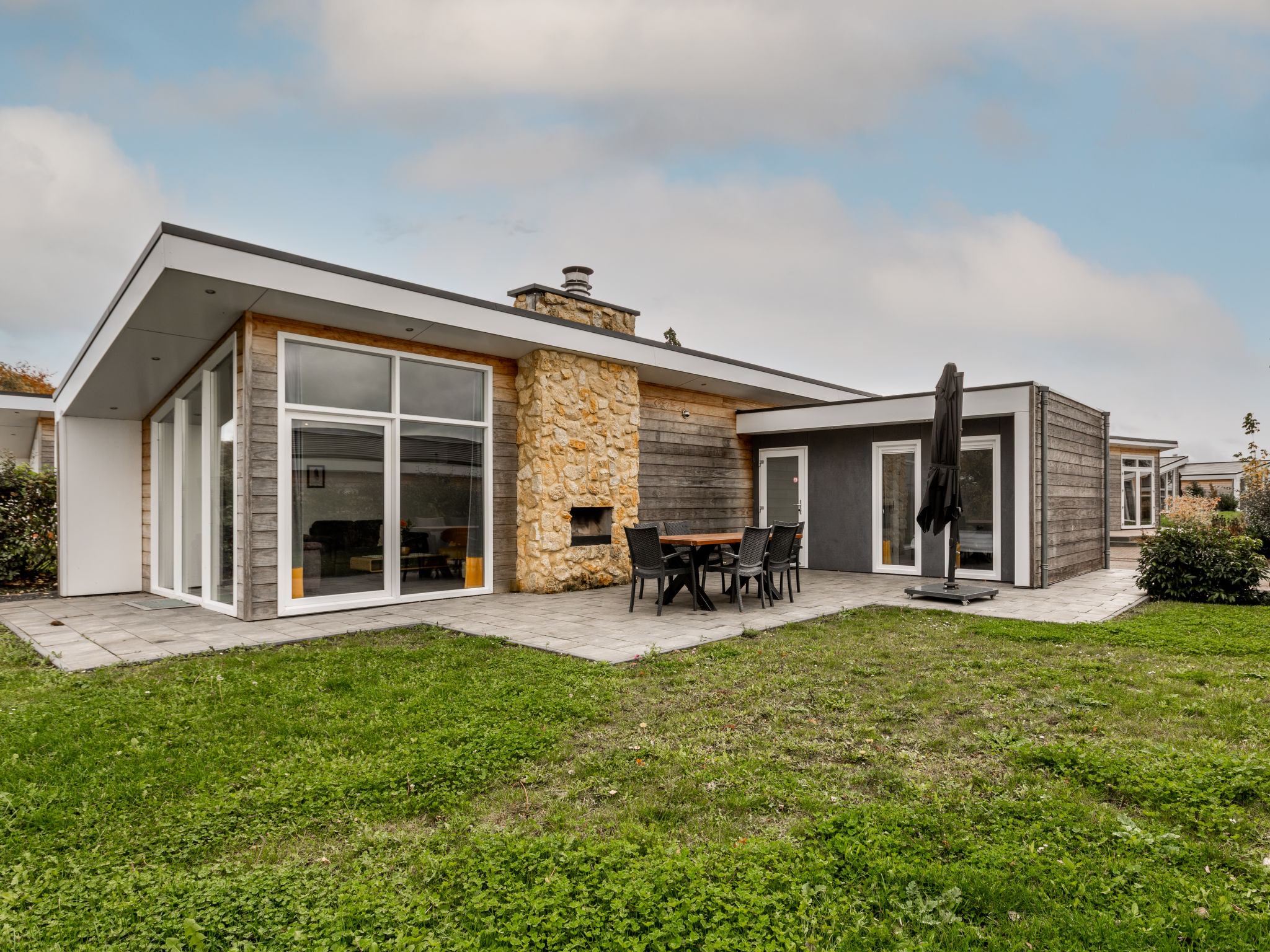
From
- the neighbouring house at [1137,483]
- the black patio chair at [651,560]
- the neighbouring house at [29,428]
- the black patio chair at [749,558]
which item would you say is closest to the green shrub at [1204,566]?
the black patio chair at [749,558]

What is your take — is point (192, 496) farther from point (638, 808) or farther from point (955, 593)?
point (955, 593)

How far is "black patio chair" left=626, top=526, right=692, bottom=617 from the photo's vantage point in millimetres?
7254

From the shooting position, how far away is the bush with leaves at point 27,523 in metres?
9.92

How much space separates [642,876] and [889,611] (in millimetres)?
5714

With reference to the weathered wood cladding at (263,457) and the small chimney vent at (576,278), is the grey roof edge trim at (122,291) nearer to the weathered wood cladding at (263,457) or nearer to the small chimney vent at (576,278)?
the weathered wood cladding at (263,457)

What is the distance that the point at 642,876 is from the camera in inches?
85.2

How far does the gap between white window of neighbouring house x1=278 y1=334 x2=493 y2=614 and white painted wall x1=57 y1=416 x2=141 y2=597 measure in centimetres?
489

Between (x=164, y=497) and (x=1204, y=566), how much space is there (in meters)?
13.3

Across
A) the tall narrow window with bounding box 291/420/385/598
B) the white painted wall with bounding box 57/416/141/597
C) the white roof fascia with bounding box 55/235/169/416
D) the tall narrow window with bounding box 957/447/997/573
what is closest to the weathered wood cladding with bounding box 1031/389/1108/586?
the tall narrow window with bounding box 957/447/997/573

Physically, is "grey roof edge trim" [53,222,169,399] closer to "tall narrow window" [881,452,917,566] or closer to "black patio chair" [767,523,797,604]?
"black patio chair" [767,523,797,604]

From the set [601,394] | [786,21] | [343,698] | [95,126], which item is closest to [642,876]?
[343,698]

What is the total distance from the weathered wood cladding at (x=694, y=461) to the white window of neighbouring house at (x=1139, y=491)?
14.2 metres

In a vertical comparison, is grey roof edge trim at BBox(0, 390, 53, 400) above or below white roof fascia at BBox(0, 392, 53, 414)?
above

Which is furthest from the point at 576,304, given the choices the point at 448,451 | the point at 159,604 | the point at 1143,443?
the point at 1143,443
